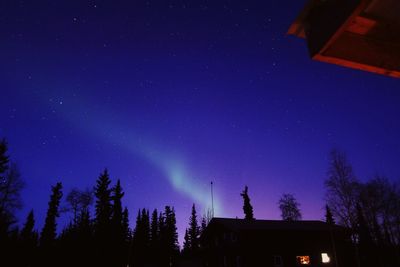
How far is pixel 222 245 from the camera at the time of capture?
115 feet

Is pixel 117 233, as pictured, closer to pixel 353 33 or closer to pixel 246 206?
pixel 246 206

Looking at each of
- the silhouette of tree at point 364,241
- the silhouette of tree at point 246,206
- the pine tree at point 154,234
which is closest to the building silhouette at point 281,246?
the silhouette of tree at point 364,241

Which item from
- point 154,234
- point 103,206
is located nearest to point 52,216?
point 103,206

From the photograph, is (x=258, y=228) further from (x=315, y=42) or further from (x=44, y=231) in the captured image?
(x=44, y=231)

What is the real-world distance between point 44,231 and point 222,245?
37.4m

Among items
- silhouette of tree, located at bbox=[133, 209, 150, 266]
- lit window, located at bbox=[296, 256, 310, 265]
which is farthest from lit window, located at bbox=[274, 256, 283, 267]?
silhouette of tree, located at bbox=[133, 209, 150, 266]

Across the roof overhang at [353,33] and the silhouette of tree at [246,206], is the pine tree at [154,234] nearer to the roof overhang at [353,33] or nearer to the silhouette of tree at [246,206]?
the silhouette of tree at [246,206]

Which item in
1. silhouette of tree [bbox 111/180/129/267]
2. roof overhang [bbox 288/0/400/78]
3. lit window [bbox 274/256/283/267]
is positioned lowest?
lit window [bbox 274/256/283/267]

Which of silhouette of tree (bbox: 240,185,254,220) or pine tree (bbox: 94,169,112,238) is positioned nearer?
pine tree (bbox: 94,169,112,238)

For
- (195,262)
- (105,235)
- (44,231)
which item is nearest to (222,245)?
(105,235)

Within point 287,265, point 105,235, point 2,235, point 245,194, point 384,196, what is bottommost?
point 287,265

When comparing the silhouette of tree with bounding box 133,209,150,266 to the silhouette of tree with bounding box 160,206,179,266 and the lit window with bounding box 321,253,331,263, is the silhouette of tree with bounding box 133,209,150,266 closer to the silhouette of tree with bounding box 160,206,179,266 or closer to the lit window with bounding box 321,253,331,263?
the silhouette of tree with bounding box 160,206,179,266

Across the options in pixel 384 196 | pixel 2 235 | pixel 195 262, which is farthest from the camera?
pixel 195 262

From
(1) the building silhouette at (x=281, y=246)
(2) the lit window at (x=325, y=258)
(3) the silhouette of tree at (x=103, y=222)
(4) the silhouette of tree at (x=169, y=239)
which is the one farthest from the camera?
(4) the silhouette of tree at (x=169, y=239)
